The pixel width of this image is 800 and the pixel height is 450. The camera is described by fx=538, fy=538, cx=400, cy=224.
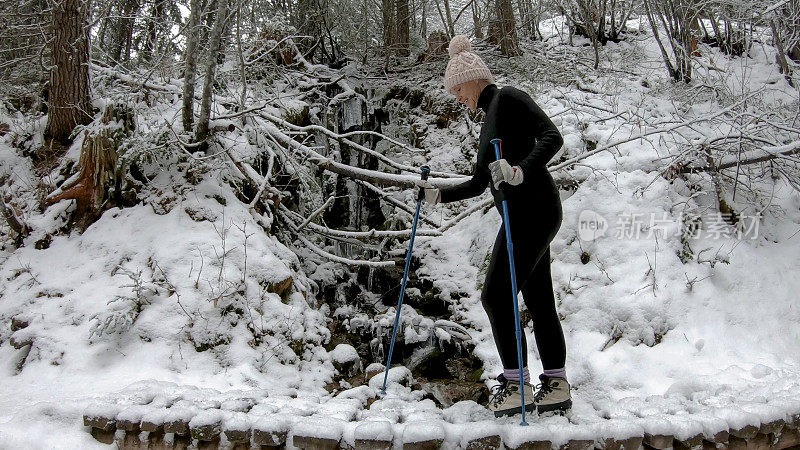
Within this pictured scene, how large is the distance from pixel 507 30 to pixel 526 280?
783 centimetres

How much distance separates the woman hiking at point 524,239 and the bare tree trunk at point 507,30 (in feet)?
23.3

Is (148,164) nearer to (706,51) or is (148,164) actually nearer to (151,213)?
(151,213)

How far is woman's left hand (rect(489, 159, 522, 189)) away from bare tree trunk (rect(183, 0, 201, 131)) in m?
3.63

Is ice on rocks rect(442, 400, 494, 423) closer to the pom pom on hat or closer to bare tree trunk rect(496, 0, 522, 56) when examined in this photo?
the pom pom on hat

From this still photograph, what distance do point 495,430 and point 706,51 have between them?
900 cm

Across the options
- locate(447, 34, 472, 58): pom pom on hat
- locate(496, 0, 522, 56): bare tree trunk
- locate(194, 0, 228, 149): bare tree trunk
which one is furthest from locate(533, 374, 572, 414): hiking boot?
locate(496, 0, 522, 56): bare tree trunk

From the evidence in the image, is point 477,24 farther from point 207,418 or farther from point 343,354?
point 207,418

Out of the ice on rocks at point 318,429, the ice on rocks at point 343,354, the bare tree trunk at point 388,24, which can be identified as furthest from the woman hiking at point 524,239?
the bare tree trunk at point 388,24

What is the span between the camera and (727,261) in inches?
193

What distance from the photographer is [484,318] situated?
5.68 meters

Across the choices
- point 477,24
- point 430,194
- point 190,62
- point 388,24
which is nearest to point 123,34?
point 388,24

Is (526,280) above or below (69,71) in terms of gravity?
below

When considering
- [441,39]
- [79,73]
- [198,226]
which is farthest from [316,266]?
[441,39]

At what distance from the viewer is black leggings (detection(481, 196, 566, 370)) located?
3029mm
